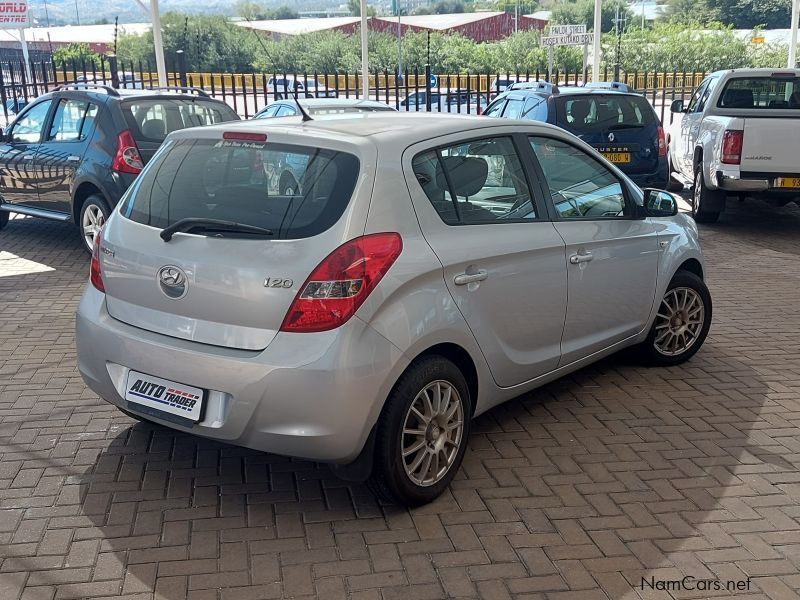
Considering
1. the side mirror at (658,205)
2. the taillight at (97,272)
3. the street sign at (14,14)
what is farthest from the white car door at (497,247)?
the street sign at (14,14)

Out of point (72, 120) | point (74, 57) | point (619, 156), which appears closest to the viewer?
point (72, 120)

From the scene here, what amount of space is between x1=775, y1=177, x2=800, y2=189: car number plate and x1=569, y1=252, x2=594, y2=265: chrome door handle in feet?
21.1

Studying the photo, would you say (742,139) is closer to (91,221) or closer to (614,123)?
(614,123)

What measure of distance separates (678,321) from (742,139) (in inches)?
211

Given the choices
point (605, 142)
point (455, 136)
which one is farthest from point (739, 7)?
point (455, 136)

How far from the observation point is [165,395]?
3686mm

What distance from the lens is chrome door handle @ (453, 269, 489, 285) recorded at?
3865 mm

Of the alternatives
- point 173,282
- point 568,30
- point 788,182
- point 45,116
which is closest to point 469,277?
point 173,282

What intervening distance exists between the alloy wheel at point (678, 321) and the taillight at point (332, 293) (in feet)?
8.96

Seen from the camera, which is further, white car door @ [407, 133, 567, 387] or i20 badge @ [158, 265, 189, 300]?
white car door @ [407, 133, 567, 387]

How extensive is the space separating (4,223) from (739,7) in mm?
90725

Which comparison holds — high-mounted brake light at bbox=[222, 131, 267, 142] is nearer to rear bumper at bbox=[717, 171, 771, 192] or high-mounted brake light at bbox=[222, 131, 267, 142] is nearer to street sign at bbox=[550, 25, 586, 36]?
rear bumper at bbox=[717, 171, 771, 192]

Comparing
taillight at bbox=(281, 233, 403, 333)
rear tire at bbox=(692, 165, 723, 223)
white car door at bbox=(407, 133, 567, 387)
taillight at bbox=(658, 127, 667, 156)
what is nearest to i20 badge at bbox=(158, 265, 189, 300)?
taillight at bbox=(281, 233, 403, 333)

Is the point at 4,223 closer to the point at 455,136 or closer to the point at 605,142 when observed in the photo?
the point at 605,142
